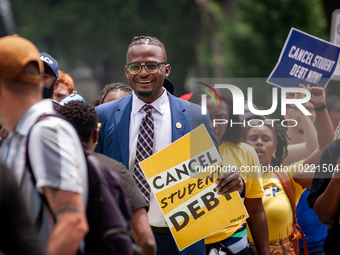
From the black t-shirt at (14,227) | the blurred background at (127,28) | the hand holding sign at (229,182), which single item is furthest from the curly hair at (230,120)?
the blurred background at (127,28)

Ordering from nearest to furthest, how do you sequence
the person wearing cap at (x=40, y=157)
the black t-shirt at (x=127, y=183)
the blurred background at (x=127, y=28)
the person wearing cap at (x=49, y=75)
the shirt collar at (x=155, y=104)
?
the person wearing cap at (x=40, y=157)
the black t-shirt at (x=127, y=183)
the shirt collar at (x=155, y=104)
the person wearing cap at (x=49, y=75)
the blurred background at (x=127, y=28)

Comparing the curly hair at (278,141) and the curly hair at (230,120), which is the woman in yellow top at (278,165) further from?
the curly hair at (230,120)

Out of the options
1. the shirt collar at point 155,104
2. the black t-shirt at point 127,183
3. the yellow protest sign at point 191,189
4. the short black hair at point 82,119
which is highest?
the short black hair at point 82,119

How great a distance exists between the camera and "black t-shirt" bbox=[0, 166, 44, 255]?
5.18ft

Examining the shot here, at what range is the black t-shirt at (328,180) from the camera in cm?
314

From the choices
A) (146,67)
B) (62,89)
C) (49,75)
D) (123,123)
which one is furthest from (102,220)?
(62,89)

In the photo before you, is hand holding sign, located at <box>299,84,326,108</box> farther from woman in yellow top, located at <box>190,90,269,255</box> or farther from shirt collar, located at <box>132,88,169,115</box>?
shirt collar, located at <box>132,88,169,115</box>

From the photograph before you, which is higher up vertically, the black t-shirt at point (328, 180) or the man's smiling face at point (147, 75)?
the man's smiling face at point (147, 75)

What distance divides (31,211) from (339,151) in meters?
2.20

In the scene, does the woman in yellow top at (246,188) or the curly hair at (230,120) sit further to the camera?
the curly hair at (230,120)

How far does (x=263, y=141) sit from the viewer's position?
4.25 m

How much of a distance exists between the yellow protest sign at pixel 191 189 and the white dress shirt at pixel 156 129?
0.14 metres

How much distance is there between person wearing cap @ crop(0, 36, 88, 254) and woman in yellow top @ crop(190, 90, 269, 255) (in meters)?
1.77

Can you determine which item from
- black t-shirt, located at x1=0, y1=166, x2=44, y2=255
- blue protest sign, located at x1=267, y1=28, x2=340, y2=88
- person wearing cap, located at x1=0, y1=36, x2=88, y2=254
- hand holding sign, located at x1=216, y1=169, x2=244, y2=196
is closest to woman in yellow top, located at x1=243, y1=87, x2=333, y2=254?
blue protest sign, located at x1=267, y1=28, x2=340, y2=88
